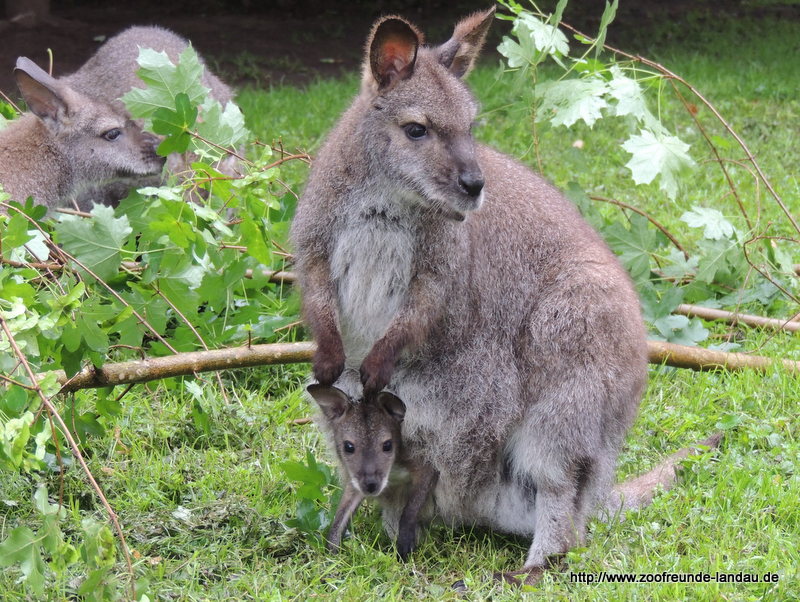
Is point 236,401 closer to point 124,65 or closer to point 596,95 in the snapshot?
point 596,95

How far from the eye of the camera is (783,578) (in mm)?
3334

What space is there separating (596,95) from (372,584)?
2372 mm

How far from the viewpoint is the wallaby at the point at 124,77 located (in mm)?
6016

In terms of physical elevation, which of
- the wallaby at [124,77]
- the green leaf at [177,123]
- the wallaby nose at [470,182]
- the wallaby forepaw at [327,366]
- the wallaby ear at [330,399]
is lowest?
the wallaby ear at [330,399]

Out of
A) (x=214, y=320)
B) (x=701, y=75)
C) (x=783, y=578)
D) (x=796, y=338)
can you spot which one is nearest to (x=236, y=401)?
(x=214, y=320)

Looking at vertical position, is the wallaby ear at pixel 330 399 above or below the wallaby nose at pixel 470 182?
below

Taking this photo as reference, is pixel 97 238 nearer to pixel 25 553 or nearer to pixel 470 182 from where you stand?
pixel 25 553

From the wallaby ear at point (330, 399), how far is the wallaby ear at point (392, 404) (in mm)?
136

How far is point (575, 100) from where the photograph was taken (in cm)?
470

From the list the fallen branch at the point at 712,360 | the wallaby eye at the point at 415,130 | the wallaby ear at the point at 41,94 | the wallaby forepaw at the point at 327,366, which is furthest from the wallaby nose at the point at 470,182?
the wallaby ear at the point at 41,94

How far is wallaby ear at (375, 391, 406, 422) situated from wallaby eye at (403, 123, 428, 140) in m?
0.87

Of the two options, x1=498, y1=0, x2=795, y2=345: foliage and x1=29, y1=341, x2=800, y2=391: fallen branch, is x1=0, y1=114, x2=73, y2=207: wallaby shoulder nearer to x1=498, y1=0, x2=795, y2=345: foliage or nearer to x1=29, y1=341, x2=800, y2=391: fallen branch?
x1=29, y1=341, x2=800, y2=391: fallen branch

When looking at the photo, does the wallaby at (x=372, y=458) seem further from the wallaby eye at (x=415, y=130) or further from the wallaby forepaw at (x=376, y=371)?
the wallaby eye at (x=415, y=130)

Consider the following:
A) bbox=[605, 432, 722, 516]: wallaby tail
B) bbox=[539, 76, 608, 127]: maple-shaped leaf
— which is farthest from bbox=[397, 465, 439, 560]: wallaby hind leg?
bbox=[539, 76, 608, 127]: maple-shaped leaf
